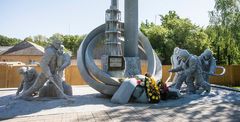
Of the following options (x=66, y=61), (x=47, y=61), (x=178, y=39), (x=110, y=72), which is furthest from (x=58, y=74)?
(x=178, y=39)

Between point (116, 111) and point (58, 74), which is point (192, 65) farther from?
point (58, 74)

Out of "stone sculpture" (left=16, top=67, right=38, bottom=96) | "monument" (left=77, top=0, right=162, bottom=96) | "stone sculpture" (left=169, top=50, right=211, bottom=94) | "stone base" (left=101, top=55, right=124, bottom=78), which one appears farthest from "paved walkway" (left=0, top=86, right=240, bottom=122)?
"stone base" (left=101, top=55, right=124, bottom=78)

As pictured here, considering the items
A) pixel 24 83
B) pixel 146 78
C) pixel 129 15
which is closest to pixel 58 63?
pixel 24 83

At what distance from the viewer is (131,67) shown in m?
12.2

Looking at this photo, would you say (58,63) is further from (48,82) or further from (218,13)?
(218,13)

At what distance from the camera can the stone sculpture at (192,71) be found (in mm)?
11609

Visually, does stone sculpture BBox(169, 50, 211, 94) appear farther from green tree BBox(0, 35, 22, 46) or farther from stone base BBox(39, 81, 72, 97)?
green tree BBox(0, 35, 22, 46)

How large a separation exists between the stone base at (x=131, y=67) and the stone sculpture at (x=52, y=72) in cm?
320

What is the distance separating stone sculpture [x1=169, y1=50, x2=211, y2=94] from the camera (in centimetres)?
1161

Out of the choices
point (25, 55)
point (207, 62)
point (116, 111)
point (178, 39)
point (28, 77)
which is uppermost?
point (178, 39)

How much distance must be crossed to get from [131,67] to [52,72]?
3.77 m

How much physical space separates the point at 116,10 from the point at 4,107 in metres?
6.48

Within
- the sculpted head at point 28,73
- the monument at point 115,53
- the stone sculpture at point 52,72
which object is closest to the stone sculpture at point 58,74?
the stone sculpture at point 52,72

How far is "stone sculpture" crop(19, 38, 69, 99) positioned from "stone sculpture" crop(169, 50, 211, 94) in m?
5.44
